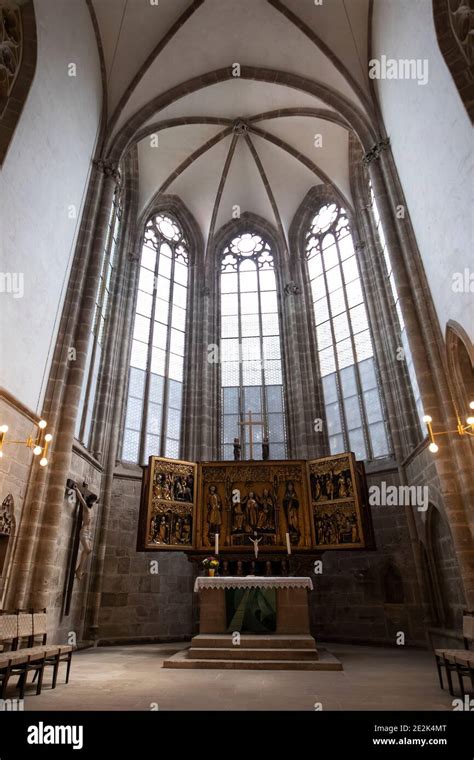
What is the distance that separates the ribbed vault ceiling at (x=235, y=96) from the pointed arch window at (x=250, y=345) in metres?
1.75

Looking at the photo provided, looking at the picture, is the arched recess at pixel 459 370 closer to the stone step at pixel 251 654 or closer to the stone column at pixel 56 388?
the stone step at pixel 251 654

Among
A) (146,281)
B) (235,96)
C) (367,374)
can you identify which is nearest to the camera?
(367,374)

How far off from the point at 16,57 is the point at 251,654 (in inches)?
491

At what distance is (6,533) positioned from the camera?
8055 millimetres

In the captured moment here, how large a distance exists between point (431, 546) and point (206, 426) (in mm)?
7871

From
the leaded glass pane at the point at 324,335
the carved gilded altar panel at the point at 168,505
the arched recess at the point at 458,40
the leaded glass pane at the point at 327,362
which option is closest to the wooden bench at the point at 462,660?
the carved gilded altar panel at the point at 168,505

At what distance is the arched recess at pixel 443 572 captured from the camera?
9891 millimetres

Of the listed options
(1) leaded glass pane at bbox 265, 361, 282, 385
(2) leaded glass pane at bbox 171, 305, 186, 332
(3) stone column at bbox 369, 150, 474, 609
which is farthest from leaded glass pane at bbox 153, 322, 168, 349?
(3) stone column at bbox 369, 150, 474, 609

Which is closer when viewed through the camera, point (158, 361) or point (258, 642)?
point (258, 642)

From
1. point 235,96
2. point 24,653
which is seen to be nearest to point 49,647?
point 24,653

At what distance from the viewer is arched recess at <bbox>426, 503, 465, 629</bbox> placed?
32.4ft

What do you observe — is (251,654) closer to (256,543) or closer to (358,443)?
(256,543)
